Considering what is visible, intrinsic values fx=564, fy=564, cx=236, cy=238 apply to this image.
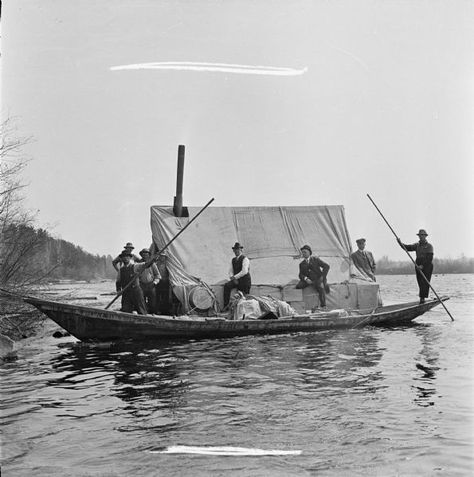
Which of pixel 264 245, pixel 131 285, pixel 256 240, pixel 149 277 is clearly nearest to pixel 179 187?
pixel 256 240

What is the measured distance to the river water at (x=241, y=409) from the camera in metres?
5.21

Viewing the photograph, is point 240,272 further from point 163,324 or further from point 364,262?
point 364,262

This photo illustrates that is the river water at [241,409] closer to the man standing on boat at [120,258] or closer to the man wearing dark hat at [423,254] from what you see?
the man standing on boat at [120,258]

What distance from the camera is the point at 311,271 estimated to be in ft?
48.3

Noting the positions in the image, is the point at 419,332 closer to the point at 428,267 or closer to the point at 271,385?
the point at 428,267

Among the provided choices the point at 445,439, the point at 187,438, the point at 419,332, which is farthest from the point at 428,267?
the point at 187,438

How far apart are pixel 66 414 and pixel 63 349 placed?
19.2ft

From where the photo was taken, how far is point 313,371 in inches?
370

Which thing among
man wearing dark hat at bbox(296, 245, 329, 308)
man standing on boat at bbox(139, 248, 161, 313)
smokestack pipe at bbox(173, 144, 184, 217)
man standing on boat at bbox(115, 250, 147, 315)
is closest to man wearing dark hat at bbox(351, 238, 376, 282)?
man wearing dark hat at bbox(296, 245, 329, 308)

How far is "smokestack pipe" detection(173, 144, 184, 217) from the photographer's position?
49.7ft

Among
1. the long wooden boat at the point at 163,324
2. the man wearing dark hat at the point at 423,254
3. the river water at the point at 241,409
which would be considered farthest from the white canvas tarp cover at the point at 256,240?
the river water at the point at 241,409

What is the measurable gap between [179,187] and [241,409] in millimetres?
9281

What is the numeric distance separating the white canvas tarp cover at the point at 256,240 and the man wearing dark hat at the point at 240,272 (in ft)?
1.88

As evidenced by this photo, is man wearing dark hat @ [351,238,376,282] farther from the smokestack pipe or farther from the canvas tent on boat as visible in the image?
the smokestack pipe
